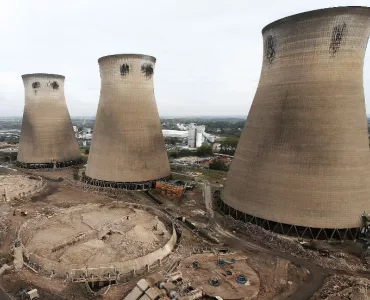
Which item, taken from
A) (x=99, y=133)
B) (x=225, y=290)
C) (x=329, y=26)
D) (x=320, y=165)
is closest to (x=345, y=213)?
(x=320, y=165)

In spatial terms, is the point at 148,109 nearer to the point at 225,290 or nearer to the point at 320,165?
the point at 320,165

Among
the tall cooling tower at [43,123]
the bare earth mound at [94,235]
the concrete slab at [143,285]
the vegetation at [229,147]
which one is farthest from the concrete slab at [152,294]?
the vegetation at [229,147]

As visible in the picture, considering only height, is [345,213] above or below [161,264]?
above

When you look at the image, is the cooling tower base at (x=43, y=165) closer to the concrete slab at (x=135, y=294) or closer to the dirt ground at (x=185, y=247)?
the dirt ground at (x=185, y=247)

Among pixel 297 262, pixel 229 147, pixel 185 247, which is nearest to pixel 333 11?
pixel 297 262

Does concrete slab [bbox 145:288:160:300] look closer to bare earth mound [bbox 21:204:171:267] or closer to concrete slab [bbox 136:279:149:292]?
concrete slab [bbox 136:279:149:292]

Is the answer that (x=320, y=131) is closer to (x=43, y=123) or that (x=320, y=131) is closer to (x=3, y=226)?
(x=3, y=226)

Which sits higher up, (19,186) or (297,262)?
(297,262)
